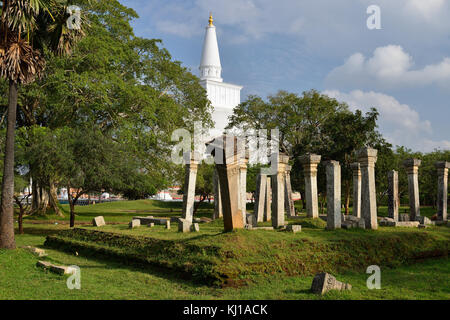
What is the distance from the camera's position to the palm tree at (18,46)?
1223 cm

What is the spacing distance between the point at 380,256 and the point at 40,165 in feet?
48.9

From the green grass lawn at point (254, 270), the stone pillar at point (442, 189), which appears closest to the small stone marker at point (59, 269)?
the green grass lawn at point (254, 270)

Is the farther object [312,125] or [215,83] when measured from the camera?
[215,83]

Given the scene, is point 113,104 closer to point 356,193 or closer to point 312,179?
point 312,179

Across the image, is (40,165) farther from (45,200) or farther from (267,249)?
(267,249)

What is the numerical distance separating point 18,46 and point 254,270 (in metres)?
10.0

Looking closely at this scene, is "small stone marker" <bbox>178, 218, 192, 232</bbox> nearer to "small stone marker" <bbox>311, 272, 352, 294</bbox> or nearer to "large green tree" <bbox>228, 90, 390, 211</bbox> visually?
"small stone marker" <bbox>311, 272, 352, 294</bbox>

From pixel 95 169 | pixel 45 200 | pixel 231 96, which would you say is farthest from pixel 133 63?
pixel 231 96

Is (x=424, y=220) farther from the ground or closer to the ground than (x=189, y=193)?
closer to the ground

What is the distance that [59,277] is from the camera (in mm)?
8969

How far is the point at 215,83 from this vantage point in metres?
61.0

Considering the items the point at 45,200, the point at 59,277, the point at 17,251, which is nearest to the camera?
the point at 59,277

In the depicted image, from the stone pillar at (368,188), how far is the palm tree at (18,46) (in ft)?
35.2

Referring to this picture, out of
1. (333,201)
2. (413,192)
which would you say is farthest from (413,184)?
(333,201)
